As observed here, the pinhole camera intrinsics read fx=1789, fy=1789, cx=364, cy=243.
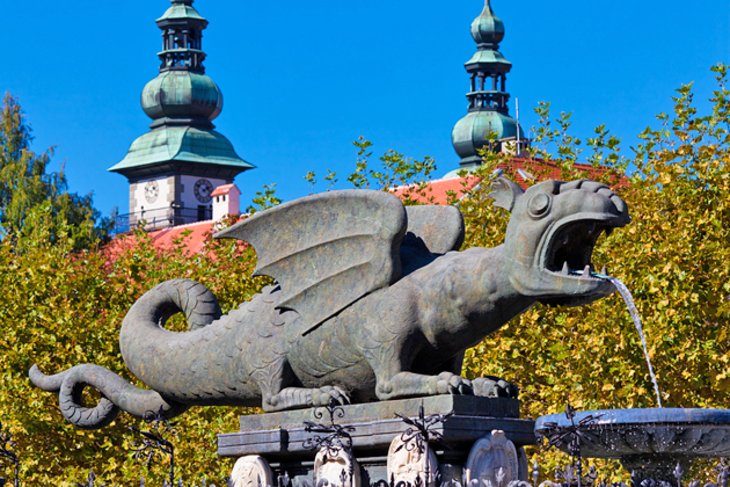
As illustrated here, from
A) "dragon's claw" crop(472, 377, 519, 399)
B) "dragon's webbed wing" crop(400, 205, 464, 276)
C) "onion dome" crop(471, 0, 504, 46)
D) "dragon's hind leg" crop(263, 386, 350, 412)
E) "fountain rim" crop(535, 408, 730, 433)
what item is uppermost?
"onion dome" crop(471, 0, 504, 46)

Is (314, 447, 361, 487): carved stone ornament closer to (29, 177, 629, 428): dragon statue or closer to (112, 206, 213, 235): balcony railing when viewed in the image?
(29, 177, 629, 428): dragon statue

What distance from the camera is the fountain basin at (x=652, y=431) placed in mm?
12039

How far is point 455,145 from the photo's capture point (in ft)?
293

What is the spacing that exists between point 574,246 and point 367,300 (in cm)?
148

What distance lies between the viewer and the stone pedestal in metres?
11.5

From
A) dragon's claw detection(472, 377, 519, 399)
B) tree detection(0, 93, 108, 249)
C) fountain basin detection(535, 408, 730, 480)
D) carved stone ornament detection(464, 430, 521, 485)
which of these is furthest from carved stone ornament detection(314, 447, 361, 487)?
tree detection(0, 93, 108, 249)

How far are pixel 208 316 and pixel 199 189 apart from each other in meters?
82.7

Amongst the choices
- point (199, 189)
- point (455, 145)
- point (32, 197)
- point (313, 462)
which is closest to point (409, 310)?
point (313, 462)

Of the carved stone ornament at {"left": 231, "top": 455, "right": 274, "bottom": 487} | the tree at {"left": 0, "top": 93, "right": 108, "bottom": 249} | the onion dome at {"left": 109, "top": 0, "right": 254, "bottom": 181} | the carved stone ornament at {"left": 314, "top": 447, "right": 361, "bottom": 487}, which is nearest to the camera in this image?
the carved stone ornament at {"left": 314, "top": 447, "right": 361, "bottom": 487}

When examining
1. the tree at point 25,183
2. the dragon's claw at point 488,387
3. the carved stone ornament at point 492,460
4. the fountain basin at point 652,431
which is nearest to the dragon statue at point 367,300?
the dragon's claw at point 488,387

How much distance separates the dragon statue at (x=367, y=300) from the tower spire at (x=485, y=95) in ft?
242

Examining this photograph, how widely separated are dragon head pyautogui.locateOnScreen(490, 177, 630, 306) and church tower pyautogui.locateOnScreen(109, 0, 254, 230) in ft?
254

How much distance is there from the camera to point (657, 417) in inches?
474

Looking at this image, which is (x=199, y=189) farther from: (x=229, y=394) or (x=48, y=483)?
(x=229, y=394)
